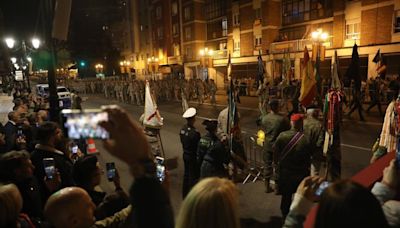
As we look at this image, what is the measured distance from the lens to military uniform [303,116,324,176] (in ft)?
17.8

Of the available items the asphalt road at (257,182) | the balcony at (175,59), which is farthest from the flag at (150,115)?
the balcony at (175,59)

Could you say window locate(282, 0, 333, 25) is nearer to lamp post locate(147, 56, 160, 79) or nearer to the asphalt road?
the asphalt road

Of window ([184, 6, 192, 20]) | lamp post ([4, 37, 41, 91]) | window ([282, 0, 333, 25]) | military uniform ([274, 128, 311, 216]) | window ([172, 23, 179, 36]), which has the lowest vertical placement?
military uniform ([274, 128, 311, 216])

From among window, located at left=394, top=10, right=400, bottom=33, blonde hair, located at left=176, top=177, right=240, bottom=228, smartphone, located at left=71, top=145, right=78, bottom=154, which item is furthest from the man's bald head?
window, located at left=394, top=10, right=400, bottom=33

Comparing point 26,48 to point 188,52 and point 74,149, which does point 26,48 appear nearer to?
point 74,149

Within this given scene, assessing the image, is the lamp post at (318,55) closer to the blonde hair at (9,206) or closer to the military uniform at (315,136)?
the military uniform at (315,136)

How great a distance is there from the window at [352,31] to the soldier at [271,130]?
71.0 ft

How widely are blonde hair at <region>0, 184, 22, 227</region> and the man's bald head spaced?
252mm

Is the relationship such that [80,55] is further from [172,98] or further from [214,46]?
[172,98]

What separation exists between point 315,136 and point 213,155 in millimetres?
2102

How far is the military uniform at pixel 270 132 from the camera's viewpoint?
580 cm

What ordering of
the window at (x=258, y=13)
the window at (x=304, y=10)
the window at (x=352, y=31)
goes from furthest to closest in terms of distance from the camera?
1. the window at (x=258, y=13)
2. the window at (x=304, y=10)
3. the window at (x=352, y=31)

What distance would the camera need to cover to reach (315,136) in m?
5.45

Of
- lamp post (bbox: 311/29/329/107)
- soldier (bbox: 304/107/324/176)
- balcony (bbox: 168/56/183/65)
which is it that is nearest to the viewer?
soldier (bbox: 304/107/324/176)
